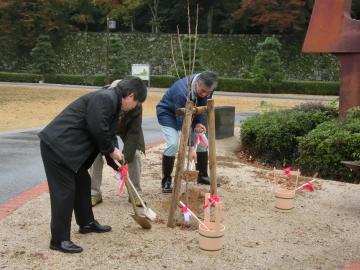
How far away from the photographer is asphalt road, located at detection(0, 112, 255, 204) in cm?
659

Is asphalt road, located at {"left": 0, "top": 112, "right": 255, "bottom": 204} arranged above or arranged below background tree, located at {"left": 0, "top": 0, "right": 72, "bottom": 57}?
below

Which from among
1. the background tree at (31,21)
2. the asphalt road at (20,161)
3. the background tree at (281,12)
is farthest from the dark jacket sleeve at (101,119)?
the background tree at (31,21)

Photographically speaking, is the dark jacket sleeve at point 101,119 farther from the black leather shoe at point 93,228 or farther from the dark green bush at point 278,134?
the dark green bush at point 278,134

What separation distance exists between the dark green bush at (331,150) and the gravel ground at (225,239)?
1.19 meters

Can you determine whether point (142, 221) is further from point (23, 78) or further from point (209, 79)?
point (23, 78)

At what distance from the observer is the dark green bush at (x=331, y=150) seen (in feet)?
24.6

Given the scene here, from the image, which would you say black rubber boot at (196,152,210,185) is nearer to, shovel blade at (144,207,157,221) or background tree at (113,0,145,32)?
shovel blade at (144,207,157,221)

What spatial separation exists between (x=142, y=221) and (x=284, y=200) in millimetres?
1647

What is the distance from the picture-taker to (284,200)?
5539 millimetres

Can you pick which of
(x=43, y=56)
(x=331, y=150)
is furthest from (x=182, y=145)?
(x=43, y=56)

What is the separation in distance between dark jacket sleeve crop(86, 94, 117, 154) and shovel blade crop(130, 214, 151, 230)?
0.89 metres

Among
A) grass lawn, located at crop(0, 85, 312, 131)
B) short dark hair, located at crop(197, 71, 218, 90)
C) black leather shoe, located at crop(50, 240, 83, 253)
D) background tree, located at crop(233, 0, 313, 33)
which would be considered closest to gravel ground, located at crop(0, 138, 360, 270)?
Answer: black leather shoe, located at crop(50, 240, 83, 253)

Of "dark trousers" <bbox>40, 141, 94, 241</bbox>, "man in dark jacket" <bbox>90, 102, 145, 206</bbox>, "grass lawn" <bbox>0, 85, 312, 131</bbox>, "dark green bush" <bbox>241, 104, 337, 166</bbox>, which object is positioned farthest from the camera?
"grass lawn" <bbox>0, 85, 312, 131</bbox>

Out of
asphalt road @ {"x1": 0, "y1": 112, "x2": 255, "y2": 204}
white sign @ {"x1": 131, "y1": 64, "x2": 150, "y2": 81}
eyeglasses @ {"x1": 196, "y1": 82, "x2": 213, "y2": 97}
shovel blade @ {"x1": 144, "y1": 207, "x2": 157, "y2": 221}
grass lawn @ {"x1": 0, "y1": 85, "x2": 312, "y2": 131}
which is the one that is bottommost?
grass lawn @ {"x1": 0, "y1": 85, "x2": 312, "y2": 131}
